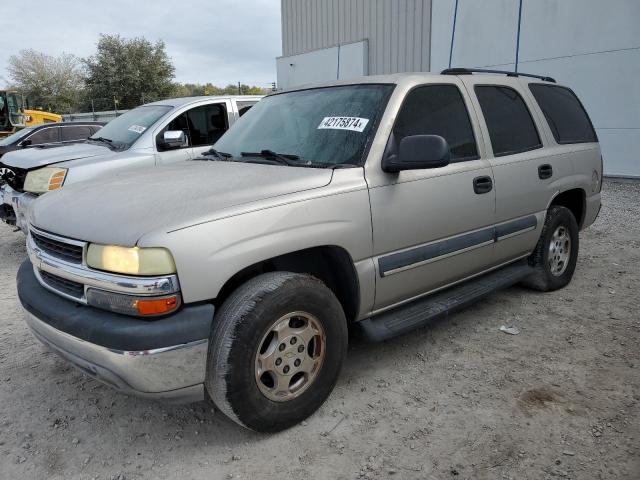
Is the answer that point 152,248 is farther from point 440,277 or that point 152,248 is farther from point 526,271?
point 526,271

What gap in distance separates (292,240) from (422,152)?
0.86m

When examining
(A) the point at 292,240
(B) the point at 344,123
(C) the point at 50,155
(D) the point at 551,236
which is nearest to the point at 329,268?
(A) the point at 292,240

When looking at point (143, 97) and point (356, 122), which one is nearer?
point (356, 122)

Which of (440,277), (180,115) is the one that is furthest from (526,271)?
(180,115)

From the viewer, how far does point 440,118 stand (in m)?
3.33

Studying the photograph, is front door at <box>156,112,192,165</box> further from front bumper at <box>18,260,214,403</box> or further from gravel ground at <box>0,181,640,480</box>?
front bumper at <box>18,260,214,403</box>

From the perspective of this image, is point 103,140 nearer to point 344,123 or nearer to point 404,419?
point 344,123

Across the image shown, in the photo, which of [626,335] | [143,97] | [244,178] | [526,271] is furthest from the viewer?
[143,97]

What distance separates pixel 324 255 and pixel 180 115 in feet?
13.8

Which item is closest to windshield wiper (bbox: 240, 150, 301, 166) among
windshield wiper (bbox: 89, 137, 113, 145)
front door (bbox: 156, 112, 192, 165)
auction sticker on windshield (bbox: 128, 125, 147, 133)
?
front door (bbox: 156, 112, 192, 165)

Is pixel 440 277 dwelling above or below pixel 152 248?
below

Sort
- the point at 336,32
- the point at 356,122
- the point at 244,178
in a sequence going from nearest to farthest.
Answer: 1. the point at 244,178
2. the point at 356,122
3. the point at 336,32

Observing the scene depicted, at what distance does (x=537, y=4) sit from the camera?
440 inches

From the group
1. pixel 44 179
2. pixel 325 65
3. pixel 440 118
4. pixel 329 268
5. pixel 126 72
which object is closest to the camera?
pixel 329 268
